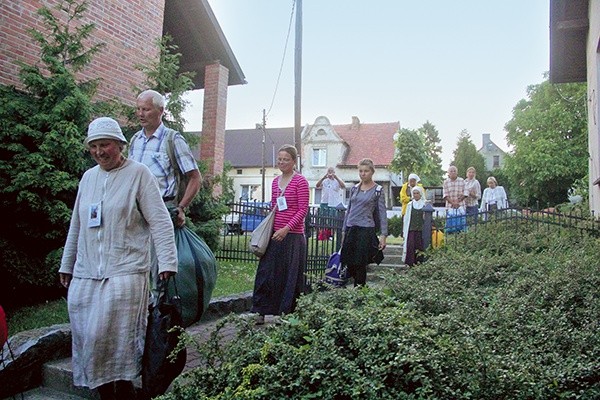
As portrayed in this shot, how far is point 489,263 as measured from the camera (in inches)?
255

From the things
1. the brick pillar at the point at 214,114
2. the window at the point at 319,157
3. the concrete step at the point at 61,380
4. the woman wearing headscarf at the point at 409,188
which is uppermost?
the window at the point at 319,157

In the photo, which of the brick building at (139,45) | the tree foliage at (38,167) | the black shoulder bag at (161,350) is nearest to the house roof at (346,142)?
the brick building at (139,45)

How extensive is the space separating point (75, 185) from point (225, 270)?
12.2 ft

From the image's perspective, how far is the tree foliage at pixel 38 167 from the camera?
532 cm

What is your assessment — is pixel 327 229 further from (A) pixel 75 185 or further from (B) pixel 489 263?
(A) pixel 75 185

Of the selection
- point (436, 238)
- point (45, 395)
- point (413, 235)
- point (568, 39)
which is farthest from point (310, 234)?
point (568, 39)

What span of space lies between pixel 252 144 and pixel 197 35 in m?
38.1

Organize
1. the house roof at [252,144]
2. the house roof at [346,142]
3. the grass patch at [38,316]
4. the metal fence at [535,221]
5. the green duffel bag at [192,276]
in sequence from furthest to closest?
the house roof at [252,144] < the house roof at [346,142] < the metal fence at [535,221] < the grass patch at [38,316] < the green duffel bag at [192,276]

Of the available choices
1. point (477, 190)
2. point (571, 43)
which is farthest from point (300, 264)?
point (571, 43)

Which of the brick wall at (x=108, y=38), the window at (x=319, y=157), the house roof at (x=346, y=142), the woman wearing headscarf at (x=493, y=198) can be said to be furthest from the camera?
the house roof at (x=346, y=142)

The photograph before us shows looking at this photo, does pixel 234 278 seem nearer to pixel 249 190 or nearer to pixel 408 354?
pixel 408 354

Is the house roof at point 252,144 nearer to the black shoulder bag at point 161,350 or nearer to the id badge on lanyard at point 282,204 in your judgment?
the id badge on lanyard at point 282,204

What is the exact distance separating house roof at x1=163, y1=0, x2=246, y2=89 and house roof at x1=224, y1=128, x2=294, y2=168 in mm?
34913

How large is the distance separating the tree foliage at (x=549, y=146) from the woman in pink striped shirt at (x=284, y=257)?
3362 centimetres
